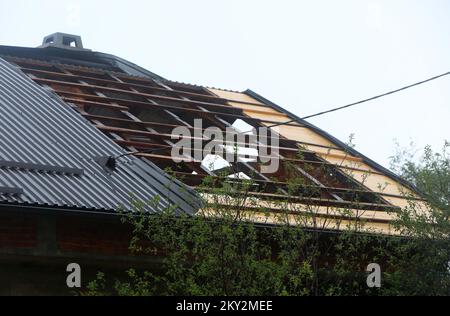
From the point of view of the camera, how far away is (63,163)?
37.3 ft

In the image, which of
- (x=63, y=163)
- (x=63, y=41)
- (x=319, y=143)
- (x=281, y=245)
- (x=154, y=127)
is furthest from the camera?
(x=63, y=41)

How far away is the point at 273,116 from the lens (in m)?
17.5

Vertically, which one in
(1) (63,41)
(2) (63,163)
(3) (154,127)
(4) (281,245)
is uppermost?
(1) (63,41)

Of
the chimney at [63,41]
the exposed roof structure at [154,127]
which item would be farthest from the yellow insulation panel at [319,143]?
the chimney at [63,41]

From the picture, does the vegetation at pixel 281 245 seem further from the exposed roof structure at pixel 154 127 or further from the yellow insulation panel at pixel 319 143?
the yellow insulation panel at pixel 319 143

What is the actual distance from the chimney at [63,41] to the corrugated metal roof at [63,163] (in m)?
4.58

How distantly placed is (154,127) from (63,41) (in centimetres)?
563

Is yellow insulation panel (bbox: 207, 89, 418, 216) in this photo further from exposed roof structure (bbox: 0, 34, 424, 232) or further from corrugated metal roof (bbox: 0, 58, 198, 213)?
corrugated metal roof (bbox: 0, 58, 198, 213)

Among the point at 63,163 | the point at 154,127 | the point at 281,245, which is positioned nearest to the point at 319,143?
the point at 154,127

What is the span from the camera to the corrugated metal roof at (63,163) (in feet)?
33.3

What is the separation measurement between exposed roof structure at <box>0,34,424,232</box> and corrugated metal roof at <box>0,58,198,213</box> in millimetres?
31

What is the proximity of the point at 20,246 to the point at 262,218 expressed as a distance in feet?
8.81

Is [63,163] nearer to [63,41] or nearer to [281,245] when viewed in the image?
[281,245]
